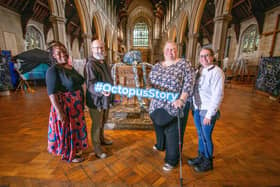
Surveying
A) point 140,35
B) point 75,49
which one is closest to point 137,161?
point 75,49

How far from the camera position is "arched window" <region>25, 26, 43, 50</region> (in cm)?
996

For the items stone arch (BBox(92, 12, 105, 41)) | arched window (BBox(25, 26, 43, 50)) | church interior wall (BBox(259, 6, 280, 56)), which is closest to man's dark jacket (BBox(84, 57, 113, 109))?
church interior wall (BBox(259, 6, 280, 56))

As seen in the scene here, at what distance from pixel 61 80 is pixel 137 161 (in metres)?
1.38

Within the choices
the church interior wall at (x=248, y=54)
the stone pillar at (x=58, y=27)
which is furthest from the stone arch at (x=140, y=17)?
the stone pillar at (x=58, y=27)

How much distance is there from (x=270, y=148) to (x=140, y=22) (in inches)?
940

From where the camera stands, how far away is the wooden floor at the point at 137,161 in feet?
4.73

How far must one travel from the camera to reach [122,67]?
271cm

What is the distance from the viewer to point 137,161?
1729 millimetres

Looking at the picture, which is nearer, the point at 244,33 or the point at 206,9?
the point at 206,9

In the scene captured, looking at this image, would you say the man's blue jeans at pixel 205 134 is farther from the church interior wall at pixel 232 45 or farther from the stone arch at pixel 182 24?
the church interior wall at pixel 232 45

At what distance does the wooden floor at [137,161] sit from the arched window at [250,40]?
8813 millimetres

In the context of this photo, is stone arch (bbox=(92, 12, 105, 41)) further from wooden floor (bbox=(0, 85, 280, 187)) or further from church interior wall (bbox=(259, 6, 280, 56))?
church interior wall (bbox=(259, 6, 280, 56))

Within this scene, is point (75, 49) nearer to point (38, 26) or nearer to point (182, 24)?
point (38, 26)

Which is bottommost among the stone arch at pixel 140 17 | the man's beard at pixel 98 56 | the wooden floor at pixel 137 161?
the wooden floor at pixel 137 161
